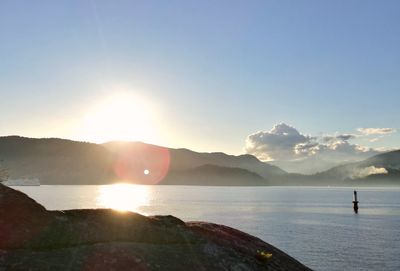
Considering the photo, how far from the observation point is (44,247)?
21391 millimetres

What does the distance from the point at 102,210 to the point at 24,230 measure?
519 cm

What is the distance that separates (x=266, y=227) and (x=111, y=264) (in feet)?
292

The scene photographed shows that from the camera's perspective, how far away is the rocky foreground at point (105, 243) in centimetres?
2062

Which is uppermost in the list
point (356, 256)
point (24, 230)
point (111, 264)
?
point (24, 230)

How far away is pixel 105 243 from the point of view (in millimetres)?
22703

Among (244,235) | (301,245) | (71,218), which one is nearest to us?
(71,218)

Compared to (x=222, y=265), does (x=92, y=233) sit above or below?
above

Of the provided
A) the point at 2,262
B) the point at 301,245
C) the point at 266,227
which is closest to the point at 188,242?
the point at 2,262

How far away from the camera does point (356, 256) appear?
208 ft

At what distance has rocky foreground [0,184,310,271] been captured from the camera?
20.6 meters

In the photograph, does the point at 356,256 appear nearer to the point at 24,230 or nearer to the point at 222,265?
the point at 222,265

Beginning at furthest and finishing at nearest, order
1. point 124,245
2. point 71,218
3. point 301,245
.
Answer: point 301,245 → point 71,218 → point 124,245

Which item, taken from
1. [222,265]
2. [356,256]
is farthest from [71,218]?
[356,256]

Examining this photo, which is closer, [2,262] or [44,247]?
[2,262]
